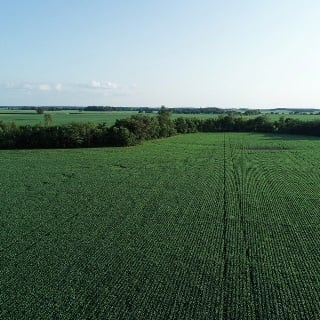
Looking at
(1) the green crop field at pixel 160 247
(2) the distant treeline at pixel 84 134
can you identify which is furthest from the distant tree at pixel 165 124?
(1) the green crop field at pixel 160 247

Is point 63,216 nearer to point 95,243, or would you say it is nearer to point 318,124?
point 95,243

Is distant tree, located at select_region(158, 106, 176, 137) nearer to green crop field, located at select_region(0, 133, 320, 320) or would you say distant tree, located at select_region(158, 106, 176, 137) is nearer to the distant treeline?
the distant treeline

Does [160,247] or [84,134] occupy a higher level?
[160,247]

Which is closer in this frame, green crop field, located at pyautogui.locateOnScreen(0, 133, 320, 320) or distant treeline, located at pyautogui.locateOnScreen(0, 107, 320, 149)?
green crop field, located at pyautogui.locateOnScreen(0, 133, 320, 320)

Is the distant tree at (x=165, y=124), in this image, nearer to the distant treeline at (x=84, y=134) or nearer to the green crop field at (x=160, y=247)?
the distant treeline at (x=84, y=134)

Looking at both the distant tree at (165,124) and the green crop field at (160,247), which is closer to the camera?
the green crop field at (160,247)

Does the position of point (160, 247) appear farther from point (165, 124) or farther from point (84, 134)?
point (165, 124)

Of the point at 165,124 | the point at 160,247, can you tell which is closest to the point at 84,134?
the point at 165,124

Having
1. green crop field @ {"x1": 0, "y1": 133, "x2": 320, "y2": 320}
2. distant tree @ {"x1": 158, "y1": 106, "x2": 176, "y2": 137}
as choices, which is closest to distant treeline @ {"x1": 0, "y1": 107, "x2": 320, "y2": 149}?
distant tree @ {"x1": 158, "y1": 106, "x2": 176, "y2": 137}
